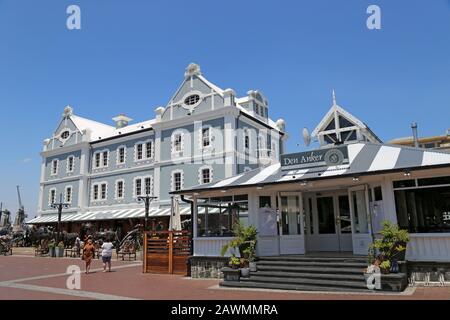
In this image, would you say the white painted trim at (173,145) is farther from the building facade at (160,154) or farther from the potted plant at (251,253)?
the potted plant at (251,253)

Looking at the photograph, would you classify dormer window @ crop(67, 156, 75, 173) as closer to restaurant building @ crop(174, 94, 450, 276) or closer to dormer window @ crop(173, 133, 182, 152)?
dormer window @ crop(173, 133, 182, 152)

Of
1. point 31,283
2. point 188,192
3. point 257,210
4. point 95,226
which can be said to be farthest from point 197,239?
point 95,226

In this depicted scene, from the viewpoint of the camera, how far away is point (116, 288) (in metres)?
10.0

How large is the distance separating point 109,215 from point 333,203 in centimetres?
2008

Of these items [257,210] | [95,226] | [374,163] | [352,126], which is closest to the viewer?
[374,163]

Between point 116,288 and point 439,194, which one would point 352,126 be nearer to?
point 439,194

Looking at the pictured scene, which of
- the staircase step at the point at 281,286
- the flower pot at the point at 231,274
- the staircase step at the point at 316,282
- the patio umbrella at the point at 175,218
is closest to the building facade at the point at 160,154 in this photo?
the patio umbrella at the point at 175,218

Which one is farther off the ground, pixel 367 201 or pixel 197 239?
pixel 367 201

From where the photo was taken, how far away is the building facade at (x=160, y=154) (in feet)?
79.2

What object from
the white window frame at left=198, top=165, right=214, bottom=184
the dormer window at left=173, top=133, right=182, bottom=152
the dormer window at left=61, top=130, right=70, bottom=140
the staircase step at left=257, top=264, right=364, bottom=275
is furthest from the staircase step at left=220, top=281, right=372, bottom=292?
the dormer window at left=61, top=130, right=70, bottom=140

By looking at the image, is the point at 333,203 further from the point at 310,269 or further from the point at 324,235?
the point at 310,269
